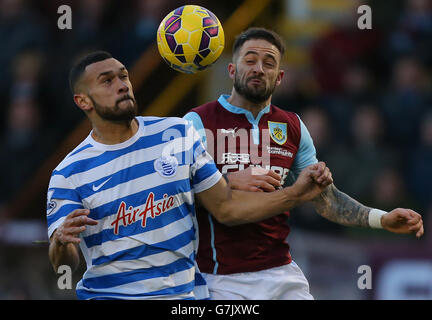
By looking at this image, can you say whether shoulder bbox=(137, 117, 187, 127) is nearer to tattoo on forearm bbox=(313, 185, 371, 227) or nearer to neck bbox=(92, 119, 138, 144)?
neck bbox=(92, 119, 138, 144)

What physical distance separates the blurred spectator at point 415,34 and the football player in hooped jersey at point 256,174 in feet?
20.3

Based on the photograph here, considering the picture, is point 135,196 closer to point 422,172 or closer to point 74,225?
point 74,225

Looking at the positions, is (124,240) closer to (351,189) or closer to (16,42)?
(351,189)

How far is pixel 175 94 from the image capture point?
10742 mm

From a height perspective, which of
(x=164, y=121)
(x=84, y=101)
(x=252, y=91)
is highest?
(x=252, y=91)

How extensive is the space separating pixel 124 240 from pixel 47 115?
21.4ft

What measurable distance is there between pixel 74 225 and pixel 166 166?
0.74 metres

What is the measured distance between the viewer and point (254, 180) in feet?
18.2

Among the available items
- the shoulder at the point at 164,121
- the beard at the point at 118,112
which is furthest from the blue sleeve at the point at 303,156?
the beard at the point at 118,112

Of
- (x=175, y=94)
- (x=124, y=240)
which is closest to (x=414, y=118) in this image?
(x=175, y=94)

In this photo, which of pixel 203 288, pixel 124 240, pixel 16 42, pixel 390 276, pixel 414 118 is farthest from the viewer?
pixel 16 42

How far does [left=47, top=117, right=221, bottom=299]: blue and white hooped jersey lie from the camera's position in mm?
5109

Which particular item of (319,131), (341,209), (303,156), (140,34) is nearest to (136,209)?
(303,156)
